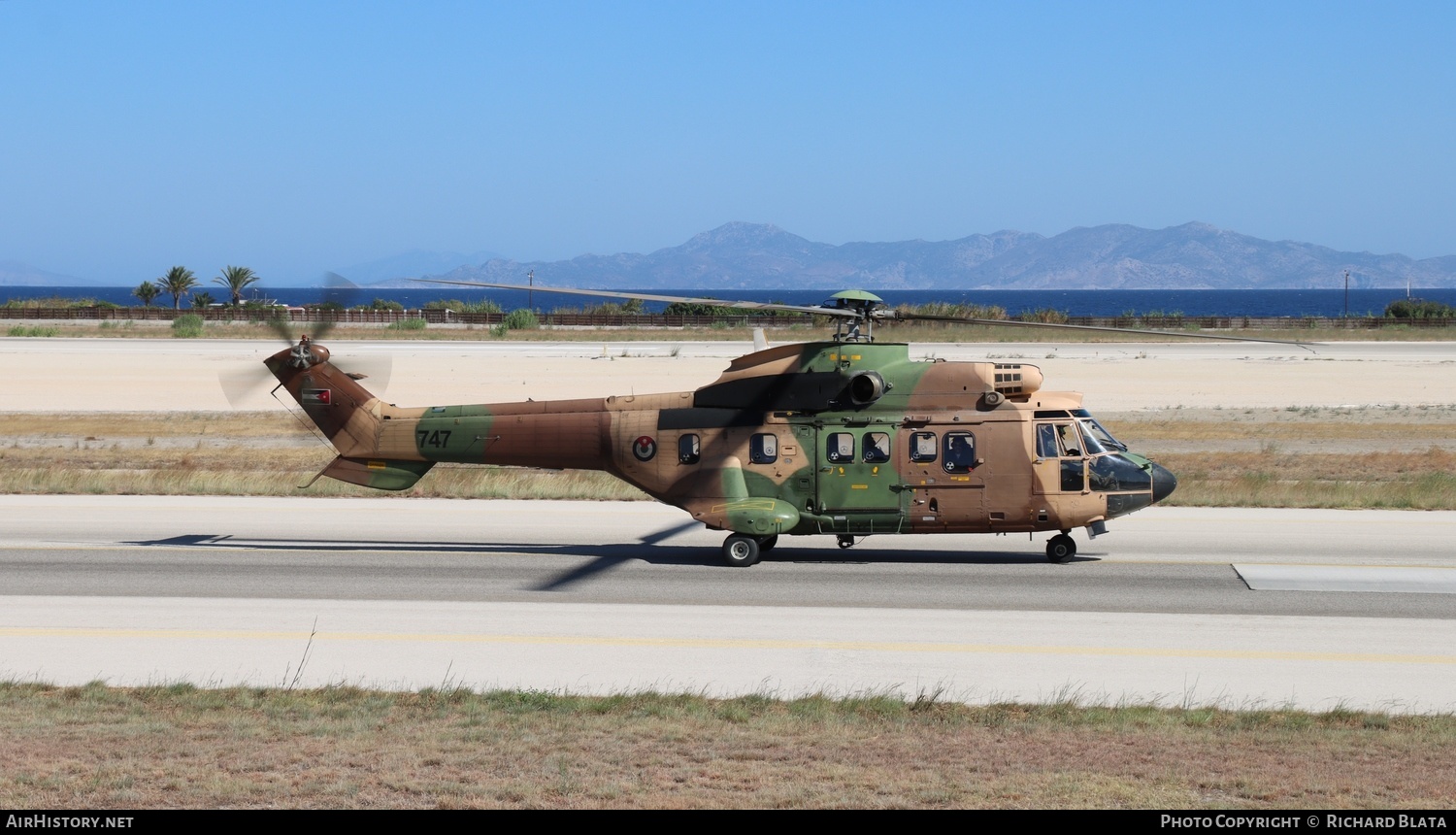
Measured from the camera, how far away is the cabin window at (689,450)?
60.8 ft

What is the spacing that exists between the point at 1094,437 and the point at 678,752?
979 centimetres

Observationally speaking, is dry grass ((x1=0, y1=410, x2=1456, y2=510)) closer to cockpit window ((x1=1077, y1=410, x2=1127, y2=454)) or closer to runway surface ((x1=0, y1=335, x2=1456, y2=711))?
runway surface ((x1=0, y1=335, x2=1456, y2=711))

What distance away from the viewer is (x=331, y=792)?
8852 millimetres

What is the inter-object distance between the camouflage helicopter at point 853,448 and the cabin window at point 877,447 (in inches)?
0.7

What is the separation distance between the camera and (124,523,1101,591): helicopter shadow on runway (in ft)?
62.4

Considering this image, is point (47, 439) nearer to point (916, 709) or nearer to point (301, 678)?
point (301, 678)

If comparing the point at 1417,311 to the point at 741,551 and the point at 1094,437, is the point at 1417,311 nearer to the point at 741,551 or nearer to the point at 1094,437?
the point at 1094,437

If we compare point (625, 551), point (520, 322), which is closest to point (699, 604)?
point (625, 551)

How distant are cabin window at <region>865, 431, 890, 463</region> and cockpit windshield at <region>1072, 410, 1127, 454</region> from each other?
8.61ft

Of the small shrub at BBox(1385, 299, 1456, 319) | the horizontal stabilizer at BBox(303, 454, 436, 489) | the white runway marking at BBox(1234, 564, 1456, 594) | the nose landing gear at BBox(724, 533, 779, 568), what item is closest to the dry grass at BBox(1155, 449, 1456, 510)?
the white runway marking at BBox(1234, 564, 1456, 594)

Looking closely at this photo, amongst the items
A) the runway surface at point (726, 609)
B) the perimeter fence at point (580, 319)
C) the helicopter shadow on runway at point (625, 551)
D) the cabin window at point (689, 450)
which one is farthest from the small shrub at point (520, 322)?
the cabin window at point (689, 450)

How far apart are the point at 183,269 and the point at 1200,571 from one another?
119 meters

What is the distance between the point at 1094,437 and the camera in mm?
18062
